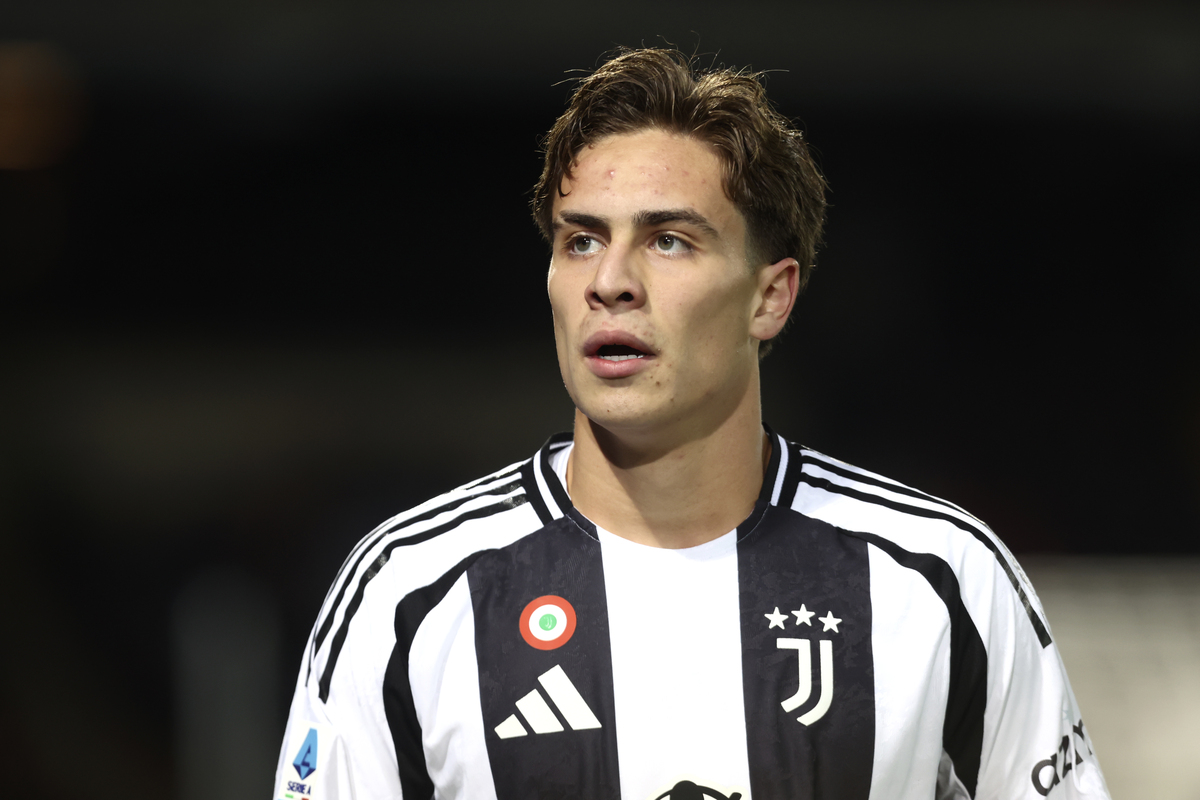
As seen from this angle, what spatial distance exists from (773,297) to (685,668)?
82cm

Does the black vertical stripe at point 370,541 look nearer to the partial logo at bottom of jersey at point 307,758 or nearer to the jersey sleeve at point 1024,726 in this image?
the partial logo at bottom of jersey at point 307,758

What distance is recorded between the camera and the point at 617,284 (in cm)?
191

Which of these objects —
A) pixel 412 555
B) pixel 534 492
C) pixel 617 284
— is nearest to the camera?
pixel 617 284

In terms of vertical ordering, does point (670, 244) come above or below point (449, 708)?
above

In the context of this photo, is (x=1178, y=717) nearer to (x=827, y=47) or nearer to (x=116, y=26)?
(x=827, y=47)

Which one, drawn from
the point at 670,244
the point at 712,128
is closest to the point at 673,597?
the point at 670,244

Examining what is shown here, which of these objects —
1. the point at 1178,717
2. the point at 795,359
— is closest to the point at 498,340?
the point at 795,359

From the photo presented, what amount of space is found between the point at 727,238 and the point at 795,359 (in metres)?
4.01

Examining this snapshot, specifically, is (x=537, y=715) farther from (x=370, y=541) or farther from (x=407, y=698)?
(x=370, y=541)

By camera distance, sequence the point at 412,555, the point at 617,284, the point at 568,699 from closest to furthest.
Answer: the point at 617,284
the point at 568,699
the point at 412,555

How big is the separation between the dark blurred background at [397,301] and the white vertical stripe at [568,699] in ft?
12.4

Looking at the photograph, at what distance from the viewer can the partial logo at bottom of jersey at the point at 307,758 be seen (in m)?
2.00

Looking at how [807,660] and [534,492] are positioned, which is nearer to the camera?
[807,660]

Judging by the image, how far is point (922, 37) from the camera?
5.42 meters
